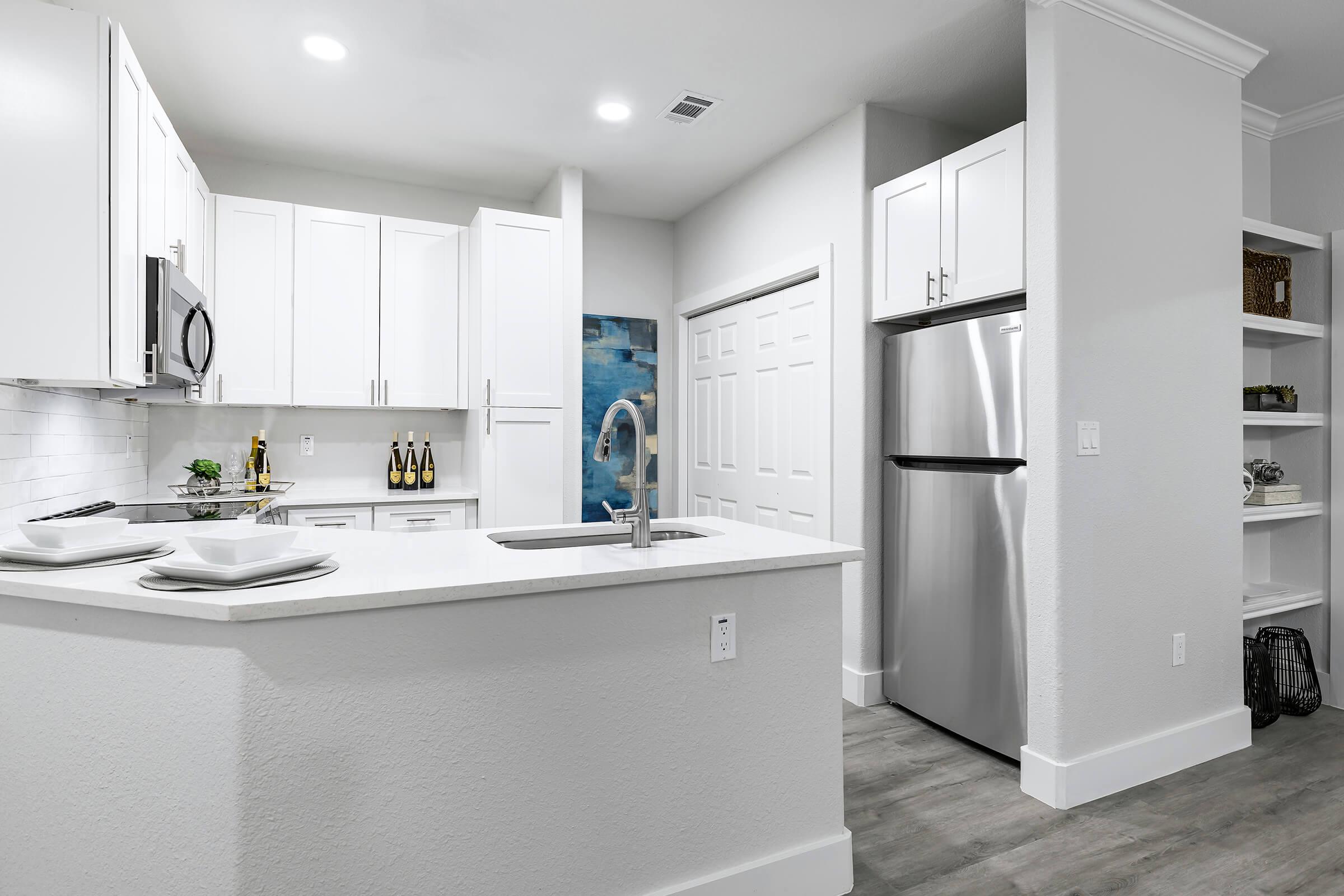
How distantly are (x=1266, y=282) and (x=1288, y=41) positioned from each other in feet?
3.25

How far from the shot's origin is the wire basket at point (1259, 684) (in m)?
2.96

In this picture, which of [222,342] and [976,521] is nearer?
[976,521]

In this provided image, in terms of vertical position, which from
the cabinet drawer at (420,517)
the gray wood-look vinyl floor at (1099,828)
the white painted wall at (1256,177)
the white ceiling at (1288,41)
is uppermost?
the white ceiling at (1288,41)

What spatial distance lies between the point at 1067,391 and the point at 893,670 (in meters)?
1.45

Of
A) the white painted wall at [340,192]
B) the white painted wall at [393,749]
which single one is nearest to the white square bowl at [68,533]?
the white painted wall at [393,749]

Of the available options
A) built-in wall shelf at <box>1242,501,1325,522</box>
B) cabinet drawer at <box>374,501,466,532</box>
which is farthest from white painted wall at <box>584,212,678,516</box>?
built-in wall shelf at <box>1242,501,1325,522</box>

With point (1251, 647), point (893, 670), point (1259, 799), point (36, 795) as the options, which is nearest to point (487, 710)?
point (36, 795)

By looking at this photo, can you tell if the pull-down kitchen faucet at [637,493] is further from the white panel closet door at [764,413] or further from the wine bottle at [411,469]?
the wine bottle at [411,469]

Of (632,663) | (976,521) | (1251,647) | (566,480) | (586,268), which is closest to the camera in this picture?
(632,663)

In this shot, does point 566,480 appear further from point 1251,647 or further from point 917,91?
point 1251,647

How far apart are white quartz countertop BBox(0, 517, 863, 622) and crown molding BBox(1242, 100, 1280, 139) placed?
3023mm

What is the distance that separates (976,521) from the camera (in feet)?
8.81

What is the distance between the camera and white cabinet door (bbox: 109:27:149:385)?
2.12 metres

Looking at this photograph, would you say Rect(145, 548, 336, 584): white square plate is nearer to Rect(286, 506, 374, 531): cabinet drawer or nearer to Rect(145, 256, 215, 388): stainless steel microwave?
Rect(145, 256, 215, 388): stainless steel microwave
